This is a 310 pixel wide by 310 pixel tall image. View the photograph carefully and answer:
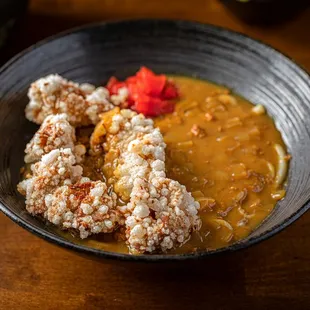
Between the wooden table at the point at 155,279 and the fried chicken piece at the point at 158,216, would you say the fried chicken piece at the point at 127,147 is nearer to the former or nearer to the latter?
the fried chicken piece at the point at 158,216

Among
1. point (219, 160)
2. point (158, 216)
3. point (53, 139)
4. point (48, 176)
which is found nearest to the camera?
point (158, 216)

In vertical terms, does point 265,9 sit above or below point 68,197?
above

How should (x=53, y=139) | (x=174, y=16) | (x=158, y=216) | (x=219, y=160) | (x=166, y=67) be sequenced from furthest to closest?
1. (x=174, y=16)
2. (x=166, y=67)
3. (x=219, y=160)
4. (x=53, y=139)
5. (x=158, y=216)

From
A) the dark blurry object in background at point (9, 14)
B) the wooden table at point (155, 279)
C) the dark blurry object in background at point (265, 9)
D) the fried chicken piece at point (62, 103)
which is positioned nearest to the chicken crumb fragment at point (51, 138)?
the fried chicken piece at point (62, 103)

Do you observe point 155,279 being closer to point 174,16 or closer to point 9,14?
point 9,14

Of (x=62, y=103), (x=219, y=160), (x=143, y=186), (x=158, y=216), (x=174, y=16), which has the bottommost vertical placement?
(x=158, y=216)

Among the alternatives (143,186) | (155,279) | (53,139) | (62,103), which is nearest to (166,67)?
(62,103)

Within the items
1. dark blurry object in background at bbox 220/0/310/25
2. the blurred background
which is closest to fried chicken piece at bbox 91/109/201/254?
the blurred background
